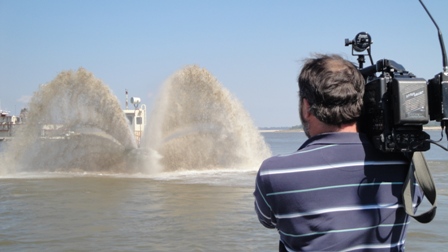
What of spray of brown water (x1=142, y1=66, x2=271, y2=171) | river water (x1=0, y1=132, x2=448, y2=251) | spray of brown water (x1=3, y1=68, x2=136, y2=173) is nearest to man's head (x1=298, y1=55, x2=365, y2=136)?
river water (x1=0, y1=132, x2=448, y2=251)

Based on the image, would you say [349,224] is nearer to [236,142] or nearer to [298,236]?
[298,236]

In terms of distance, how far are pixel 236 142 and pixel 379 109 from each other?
1900 cm

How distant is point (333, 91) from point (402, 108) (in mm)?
260

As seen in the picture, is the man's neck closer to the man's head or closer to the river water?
the man's head

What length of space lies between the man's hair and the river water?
439cm

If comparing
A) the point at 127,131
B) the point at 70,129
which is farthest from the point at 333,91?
the point at 70,129

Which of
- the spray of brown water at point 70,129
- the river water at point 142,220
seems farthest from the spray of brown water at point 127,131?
the river water at point 142,220

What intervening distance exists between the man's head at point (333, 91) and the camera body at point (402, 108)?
0.07 metres

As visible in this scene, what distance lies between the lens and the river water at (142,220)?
21.1 feet

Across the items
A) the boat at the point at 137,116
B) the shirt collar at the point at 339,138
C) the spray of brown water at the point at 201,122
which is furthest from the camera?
the boat at the point at 137,116

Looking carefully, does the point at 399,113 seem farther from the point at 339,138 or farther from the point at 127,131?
the point at 127,131

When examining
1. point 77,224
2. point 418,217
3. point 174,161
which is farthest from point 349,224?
point 174,161

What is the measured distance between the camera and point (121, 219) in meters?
8.21

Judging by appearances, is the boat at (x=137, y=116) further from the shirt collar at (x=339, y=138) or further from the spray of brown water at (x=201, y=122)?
the shirt collar at (x=339, y=138)
